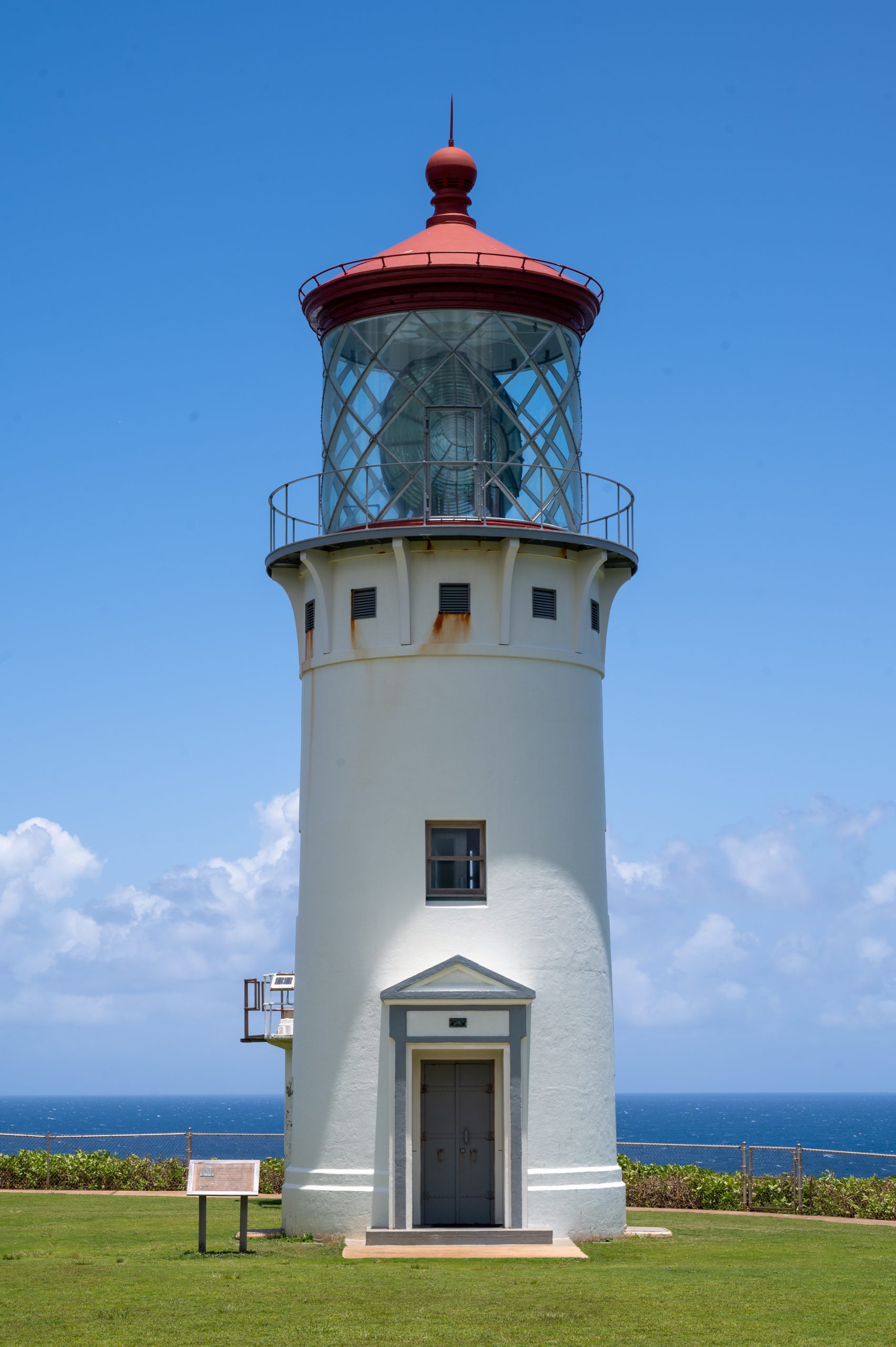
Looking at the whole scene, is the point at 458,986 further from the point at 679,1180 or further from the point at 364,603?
the point at 679,1180

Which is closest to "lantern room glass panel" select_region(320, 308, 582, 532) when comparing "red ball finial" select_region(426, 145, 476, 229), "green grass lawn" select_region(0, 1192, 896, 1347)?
"red ball finial" select_region(426, 145, 476, 229)

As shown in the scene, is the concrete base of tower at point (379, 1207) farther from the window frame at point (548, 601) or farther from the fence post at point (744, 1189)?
the window frame at point (548, 601)

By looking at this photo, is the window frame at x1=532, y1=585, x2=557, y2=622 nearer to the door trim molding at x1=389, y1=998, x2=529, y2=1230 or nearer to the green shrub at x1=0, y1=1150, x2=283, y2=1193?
the door trim molding at x1=389, y1=998, x2=529, y2=1230

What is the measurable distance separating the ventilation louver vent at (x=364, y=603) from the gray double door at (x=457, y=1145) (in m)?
6.18

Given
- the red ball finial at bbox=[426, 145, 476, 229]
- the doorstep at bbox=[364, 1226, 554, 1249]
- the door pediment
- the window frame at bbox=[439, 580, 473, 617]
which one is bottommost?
the doorstep at bbox=[364, 1226, 554, 1249]

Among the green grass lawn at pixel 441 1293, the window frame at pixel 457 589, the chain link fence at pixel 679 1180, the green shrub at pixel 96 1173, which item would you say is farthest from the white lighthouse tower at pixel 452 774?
the green shrub at pixel 96 1173

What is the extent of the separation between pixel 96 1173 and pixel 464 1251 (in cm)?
1217

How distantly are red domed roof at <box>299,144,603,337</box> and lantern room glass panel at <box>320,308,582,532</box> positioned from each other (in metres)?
0.19

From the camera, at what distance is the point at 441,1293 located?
17.0 m

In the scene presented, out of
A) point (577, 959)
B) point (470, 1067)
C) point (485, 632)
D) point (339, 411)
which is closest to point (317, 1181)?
point (470, 1067)

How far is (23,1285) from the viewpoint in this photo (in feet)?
57.1

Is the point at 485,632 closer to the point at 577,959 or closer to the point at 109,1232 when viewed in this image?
the point at 577,959

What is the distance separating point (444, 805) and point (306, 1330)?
908 centimetres

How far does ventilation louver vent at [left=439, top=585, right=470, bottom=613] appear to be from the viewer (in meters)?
23.3
